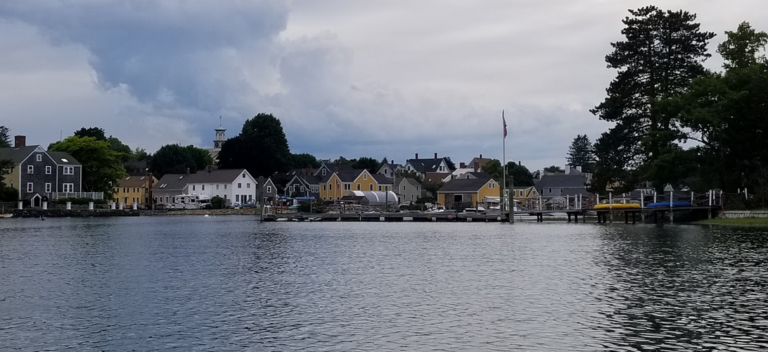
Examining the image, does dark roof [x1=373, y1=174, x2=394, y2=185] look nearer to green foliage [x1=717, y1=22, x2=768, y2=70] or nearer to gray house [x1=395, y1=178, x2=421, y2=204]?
gray house [x1=395, y1=178, x2=421, y2=204]

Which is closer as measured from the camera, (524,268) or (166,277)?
(166,277)

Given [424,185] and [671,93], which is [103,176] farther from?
[671,93]

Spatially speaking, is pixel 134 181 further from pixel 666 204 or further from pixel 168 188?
pixel 666 204

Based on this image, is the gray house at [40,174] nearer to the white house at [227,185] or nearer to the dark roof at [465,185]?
the white house at [227,185]

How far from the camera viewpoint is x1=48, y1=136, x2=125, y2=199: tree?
134538 millimetres

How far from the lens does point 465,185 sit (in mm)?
145375

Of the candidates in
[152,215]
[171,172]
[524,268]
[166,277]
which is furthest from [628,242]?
[171,172]

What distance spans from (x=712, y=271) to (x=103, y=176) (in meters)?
117

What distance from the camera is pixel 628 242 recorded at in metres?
50.4

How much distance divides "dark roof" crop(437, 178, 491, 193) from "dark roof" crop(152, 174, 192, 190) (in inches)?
1919

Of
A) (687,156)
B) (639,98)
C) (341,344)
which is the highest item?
(639,98)

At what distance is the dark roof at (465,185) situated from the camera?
468ft

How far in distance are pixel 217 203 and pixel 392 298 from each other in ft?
412

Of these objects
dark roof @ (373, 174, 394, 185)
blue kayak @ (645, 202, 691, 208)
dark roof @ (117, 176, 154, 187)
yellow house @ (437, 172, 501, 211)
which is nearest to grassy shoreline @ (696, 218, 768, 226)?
blue kayak @ (645, 202, 691, 208)
